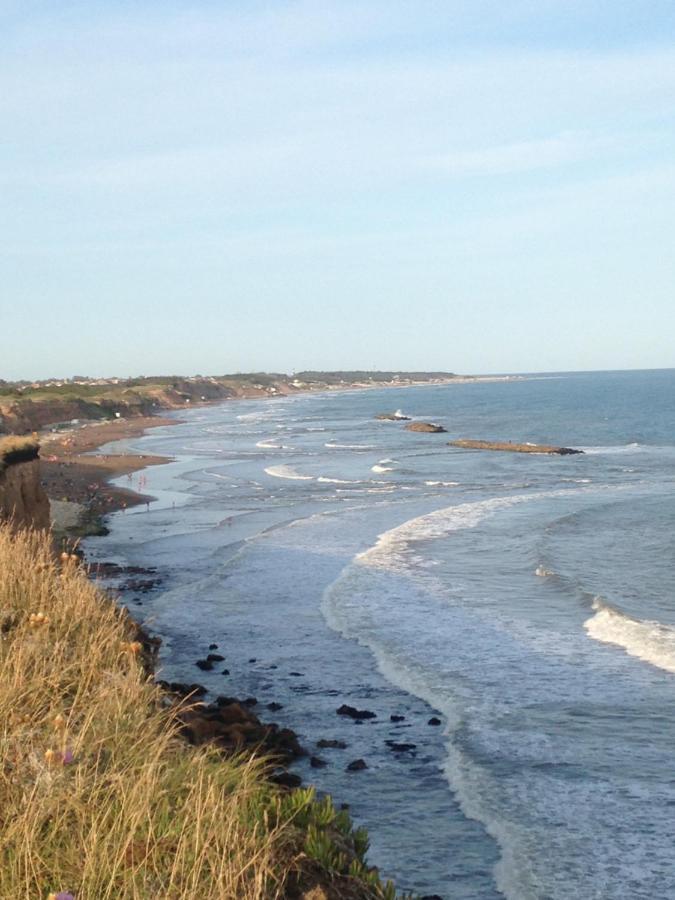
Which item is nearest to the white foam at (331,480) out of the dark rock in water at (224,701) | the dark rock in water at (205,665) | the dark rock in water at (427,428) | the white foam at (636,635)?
the white foam at (636,635)

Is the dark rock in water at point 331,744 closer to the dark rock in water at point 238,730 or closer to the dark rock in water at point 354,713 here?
the dark rock in water at point 238,730

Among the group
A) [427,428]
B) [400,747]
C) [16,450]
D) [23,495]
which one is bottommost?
[400,747]

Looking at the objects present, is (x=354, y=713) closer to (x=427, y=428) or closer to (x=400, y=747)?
(x=400, y=747)

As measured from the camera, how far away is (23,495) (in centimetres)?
2272

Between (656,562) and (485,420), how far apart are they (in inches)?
3159

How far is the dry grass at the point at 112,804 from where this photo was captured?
15.9 ft

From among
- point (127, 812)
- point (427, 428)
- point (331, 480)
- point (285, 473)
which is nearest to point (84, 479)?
point (285, 473)

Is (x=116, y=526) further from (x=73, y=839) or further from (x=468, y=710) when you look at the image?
(x=73, y=839)

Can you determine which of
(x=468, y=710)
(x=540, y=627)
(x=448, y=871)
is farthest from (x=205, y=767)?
(x=540, y=627)

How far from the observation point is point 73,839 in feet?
16.6

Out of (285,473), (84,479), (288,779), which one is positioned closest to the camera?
(288,779)

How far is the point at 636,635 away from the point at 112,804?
1338 centimetres

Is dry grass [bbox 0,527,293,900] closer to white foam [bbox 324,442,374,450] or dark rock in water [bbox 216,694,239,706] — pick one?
dark rock in water [bbox 216,694,239,706]

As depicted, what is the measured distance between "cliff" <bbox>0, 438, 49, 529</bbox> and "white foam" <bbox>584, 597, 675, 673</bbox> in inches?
489
